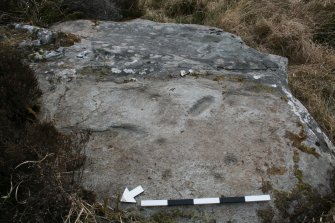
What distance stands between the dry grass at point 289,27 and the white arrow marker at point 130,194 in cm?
226

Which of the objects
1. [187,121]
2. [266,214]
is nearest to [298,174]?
[266,214]

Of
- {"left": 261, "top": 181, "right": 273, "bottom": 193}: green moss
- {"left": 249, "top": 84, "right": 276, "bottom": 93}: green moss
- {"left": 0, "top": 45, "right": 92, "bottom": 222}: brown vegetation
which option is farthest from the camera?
{"left": 249, "top": 84, "right": 276, "bottom": 93}: green moss

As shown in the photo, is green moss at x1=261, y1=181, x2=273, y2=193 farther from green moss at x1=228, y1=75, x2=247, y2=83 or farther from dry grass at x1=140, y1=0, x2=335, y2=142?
dry grass at x1=140, y1=0, x2=335, y2=142

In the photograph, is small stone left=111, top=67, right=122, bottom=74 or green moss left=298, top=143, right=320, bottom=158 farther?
small stone left=111, top=67, right=122, bottom=74

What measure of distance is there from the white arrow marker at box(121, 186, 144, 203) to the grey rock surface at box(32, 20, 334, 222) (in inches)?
1.6

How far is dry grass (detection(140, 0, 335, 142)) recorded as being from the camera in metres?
5.14

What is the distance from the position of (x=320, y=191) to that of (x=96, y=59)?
7.55 ft

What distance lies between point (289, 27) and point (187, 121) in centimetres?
289

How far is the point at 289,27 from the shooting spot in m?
5.97

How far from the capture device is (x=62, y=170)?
10.1 ft

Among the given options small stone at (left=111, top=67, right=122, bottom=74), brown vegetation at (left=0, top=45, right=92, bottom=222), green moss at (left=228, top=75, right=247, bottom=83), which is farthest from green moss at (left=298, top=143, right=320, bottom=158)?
small stone at (left=111, top=67, right=122, bottom=74)

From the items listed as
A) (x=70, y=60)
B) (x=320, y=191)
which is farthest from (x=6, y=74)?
(x=320, y=191)

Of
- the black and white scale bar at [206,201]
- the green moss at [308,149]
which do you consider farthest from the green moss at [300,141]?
the black and white scale bar at [206,201]

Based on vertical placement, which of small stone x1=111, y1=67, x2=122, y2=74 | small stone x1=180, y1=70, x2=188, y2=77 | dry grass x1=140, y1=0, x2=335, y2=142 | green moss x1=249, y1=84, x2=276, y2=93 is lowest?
dry grass x1=140, y1=0, x2=335, y2=142
